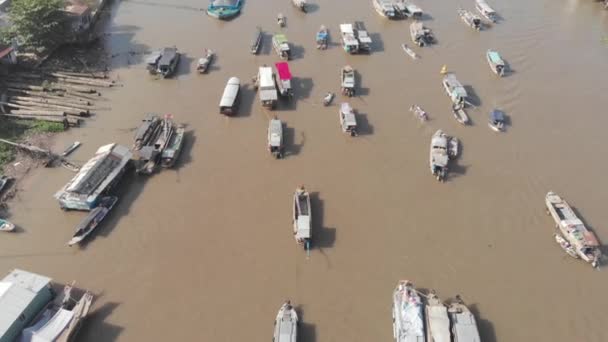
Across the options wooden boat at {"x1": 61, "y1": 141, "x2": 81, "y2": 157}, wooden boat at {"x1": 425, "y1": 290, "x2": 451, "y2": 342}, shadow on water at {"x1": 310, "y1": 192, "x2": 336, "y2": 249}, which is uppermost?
wooden boat at {"x1": 61, "y1": 141, "x2": 81, "y2": 157}

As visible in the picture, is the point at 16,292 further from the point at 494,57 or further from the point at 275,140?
the point at 494,57

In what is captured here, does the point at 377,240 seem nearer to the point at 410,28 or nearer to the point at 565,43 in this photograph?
the point at 410,28

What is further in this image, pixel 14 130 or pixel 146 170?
pixel 14 130

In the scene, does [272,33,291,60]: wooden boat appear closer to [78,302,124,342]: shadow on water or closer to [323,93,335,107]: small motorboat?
[323,93,335,107]: small motorboat

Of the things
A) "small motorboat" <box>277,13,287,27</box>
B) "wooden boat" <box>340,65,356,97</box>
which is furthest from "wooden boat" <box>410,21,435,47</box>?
"small motorboat" <box>277,13,287,27</box>

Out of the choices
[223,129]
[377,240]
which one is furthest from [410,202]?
[223,129]

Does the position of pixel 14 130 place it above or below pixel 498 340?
above
